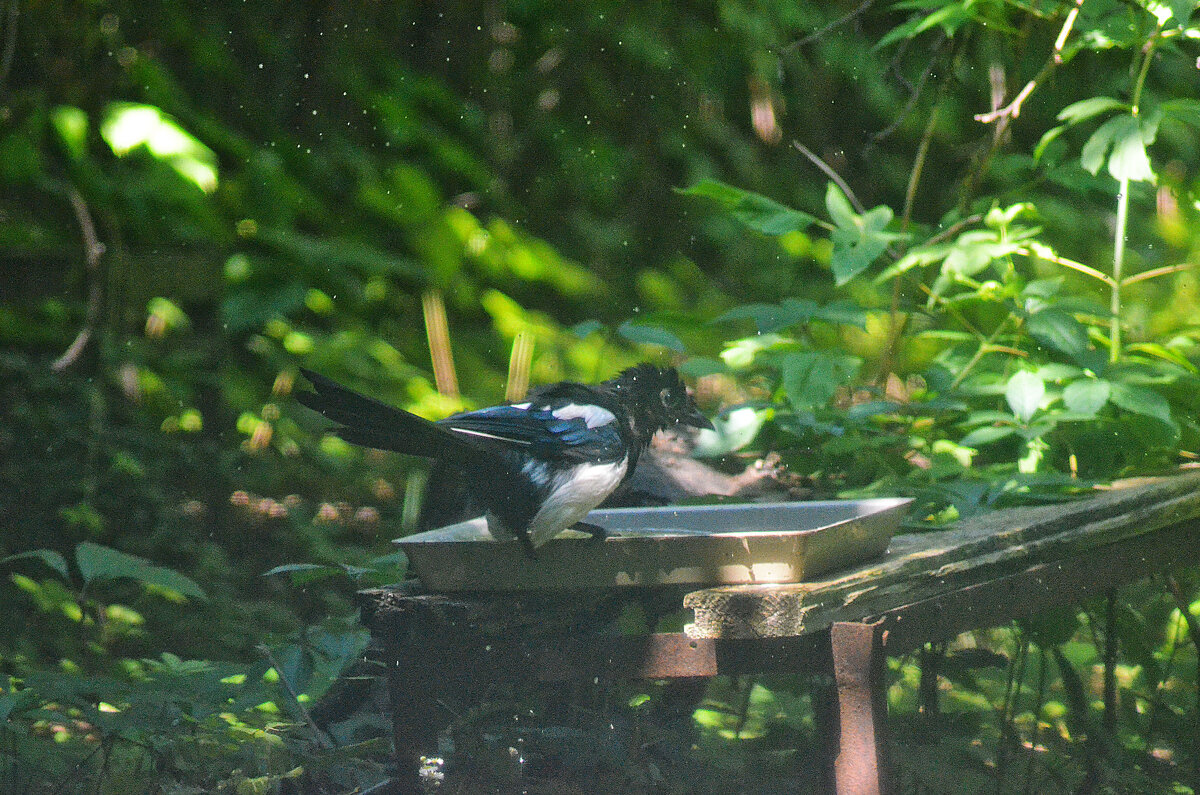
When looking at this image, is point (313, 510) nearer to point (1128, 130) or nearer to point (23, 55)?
point (23, 55)

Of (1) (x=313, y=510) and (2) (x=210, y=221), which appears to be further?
(1) (x=313, y=510)

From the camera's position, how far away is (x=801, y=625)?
150 centimetres

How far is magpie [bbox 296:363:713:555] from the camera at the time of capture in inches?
68.7

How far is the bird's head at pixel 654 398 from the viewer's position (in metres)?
2.13

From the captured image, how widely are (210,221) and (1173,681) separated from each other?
288 cm

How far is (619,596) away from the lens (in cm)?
188

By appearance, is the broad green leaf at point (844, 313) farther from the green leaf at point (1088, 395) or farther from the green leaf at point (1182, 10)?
the green leaf at point (1182, 10)

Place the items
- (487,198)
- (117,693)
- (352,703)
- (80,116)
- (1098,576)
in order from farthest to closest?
(487,198) → (80,116) → (352,703) → (1098,576) → (117,693)

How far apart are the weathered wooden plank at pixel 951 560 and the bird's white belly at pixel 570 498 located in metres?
0.32

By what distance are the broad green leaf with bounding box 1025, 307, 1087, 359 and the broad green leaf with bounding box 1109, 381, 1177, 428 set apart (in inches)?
4.5

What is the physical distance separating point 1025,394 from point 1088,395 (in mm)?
116

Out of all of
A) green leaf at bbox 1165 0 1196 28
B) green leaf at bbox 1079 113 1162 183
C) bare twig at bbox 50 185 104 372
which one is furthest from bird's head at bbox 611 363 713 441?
bare twig at bbox 50 185 104 372

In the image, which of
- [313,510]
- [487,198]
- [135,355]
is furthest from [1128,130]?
[135,355]

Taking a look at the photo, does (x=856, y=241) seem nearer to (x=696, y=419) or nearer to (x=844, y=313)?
(x=844, y=313)
